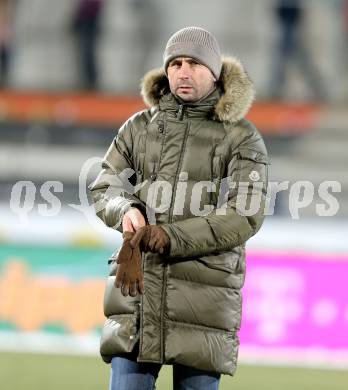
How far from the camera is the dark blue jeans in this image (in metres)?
3.01

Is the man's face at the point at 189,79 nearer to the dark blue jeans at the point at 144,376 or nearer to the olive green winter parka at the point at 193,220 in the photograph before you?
the olive green winter parka at the point at 193,220

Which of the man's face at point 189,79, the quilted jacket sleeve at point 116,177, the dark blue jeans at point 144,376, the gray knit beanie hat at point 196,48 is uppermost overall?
the gray knit beanie hat at point 196,48

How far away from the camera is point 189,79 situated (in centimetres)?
306

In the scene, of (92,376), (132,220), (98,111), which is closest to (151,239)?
(132,220)

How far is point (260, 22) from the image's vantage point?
973cm

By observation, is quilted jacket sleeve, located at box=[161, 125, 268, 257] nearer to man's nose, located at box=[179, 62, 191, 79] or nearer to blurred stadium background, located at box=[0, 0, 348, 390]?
man's nose, located at box=[179, 62, 191, 79]

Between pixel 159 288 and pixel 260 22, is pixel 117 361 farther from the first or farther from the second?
pixel 260 22

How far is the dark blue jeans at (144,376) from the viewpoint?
3.01 m

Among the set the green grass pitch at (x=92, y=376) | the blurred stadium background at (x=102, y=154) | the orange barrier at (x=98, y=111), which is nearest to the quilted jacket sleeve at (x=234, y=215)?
the green grass pitch at (x=92, y=376)

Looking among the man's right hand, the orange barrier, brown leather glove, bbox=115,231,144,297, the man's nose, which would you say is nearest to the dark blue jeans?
brown leather glove, bbox=115,231,144,297

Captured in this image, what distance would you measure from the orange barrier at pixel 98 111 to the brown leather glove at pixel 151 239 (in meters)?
6.59

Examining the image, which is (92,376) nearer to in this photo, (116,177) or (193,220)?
(116,177)

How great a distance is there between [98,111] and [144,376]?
666cm

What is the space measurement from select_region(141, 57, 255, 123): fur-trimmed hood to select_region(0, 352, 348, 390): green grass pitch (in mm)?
2586
